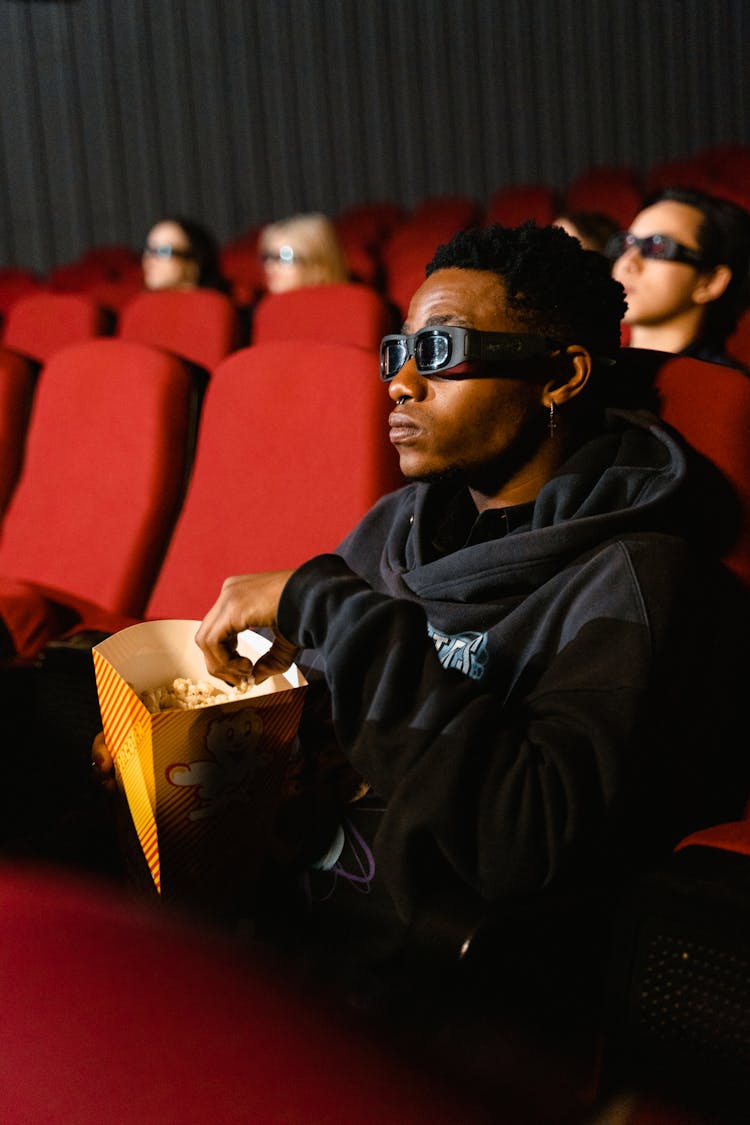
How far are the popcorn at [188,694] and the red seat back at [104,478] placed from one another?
0.40m

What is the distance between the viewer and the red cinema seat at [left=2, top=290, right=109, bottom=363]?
1794 mm

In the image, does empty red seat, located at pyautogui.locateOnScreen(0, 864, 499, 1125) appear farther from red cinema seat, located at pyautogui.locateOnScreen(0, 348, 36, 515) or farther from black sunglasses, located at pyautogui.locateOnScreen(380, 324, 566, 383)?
red cinema seat, located at pyautogui.locateOnScreen(0, 348, 36, 515)

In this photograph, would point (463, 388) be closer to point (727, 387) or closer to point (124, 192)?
point (727, 387)

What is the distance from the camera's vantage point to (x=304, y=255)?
1.92 meters

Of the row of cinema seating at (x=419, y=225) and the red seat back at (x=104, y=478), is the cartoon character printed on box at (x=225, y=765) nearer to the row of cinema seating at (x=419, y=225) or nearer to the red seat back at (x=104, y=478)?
the red seat back at (x=104, y=478)

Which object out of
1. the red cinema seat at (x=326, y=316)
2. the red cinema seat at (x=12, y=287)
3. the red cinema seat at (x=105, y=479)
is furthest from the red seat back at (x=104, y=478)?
the red cinema seat at (x=12, y=287)

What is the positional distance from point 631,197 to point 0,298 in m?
1.53

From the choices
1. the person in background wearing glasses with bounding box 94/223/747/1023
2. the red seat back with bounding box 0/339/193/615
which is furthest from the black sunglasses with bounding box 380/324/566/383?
the red seat back with bounding box 0/339/193/615

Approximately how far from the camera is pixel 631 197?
8.89 feet

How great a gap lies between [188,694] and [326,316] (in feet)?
3.06

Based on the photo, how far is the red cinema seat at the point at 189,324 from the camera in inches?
59.9

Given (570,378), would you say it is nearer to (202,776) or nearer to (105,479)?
(202,776)

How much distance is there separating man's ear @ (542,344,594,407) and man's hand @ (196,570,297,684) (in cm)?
18

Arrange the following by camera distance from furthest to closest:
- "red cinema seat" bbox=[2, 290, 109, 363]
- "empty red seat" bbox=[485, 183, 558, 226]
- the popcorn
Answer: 1. "empty red seat" bbox=[485, 183, 558, 226]
2. "red cinema seat" bbox=[2, 290, 109, 363]
3. the popcorn
